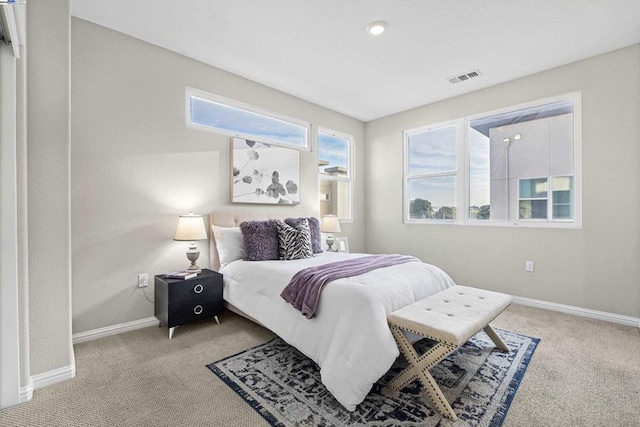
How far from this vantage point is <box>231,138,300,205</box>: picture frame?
3504mm

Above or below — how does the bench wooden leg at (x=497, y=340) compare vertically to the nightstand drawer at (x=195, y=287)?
below

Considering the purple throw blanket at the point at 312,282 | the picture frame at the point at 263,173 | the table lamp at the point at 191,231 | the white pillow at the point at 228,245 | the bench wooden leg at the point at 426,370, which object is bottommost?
the bench wooden leg at the point at 426,370

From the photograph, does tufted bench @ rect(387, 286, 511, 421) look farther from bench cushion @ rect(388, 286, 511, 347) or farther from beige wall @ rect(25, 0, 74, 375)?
beige wall @ rect(25, 0, 74, 375)

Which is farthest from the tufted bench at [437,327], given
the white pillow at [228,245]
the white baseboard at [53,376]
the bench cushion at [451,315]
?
the white baseboard at [53,376]

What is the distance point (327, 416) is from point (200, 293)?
5.25ft

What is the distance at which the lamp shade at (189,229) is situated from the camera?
2.77 m

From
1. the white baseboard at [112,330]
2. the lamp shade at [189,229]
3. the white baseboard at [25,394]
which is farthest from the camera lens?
the lamp shade at [189,229]

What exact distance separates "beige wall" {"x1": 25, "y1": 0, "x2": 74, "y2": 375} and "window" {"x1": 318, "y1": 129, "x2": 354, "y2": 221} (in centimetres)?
304

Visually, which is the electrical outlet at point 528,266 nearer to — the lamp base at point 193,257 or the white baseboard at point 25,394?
the lamp base at point 193,257

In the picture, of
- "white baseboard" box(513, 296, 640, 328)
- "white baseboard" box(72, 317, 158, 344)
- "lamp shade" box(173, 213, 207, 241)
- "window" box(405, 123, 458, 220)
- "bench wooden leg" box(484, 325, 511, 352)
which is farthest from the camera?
"window" box(405, 123, 458, 220)

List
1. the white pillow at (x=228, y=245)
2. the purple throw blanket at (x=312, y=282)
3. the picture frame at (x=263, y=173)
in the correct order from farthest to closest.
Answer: the picture frame at (x=263, y=173) → the white pillow at (x=228, y=245) → the purple throw blanket at (x=312, y=282)

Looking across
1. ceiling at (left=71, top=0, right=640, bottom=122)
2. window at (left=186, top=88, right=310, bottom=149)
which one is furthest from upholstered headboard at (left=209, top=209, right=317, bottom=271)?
ceiling at (left=71, top=0, right=640, bottom=122)

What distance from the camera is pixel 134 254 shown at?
280cm

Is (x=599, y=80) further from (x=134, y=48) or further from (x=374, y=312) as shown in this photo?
(x=134, y=48)
